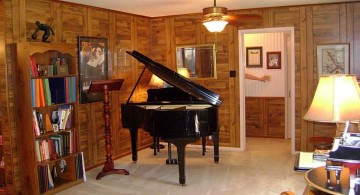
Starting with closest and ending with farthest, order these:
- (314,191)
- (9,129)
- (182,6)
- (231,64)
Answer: (314,191) < (9,129) < (182,6) < (231,64)

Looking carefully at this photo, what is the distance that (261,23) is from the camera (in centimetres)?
636

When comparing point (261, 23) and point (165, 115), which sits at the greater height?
point (261, 23)

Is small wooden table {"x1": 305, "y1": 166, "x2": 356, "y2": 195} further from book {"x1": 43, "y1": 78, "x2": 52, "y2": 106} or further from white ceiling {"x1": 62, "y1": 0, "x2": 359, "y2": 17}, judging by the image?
white ceiling {"x1": 62, "y1": 0, "x2": 359, "y2": 17}

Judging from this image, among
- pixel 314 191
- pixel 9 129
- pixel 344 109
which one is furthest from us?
pixel 9 129

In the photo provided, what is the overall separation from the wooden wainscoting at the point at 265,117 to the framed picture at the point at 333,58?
1.66 meters

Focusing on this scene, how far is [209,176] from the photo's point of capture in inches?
203

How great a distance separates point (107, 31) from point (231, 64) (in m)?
2.21

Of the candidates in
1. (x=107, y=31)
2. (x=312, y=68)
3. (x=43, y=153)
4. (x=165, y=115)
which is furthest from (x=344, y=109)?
(x=107, y=31)

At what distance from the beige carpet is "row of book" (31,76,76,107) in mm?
1153

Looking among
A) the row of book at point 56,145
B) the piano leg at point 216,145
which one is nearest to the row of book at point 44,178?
the row of book at point 56,145

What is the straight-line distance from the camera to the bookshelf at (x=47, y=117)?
4.34 meters

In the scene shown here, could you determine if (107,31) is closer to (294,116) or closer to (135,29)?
(135,29)

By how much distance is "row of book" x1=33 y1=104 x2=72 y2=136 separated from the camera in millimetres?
4461

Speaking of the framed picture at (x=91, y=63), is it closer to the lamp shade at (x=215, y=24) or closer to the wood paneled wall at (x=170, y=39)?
the wood paneled wall at (x=170, y=39)
